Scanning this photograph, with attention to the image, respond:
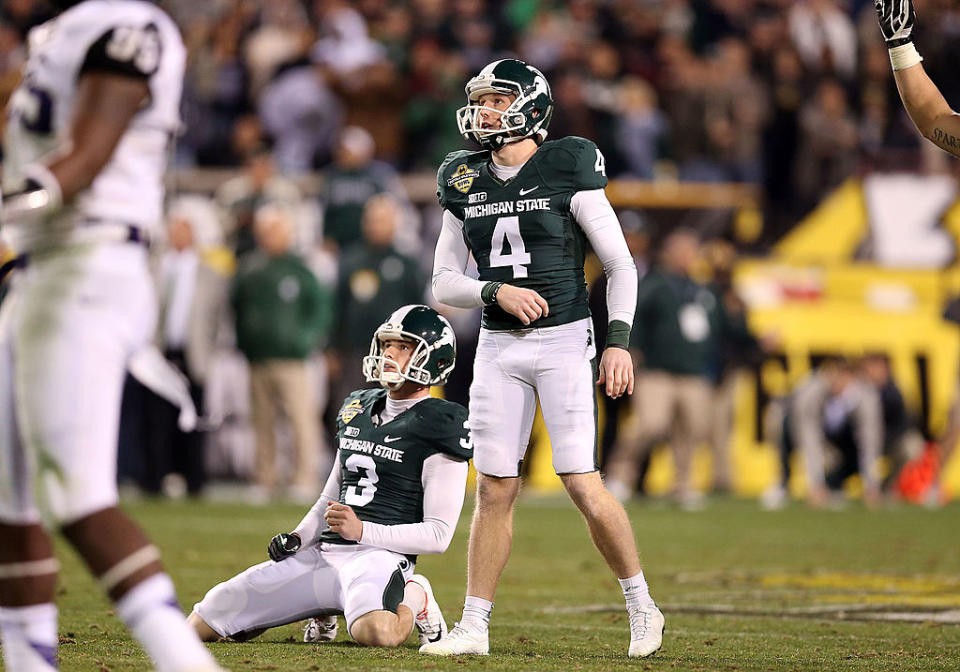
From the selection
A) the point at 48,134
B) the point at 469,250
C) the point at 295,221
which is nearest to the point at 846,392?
the point at 295,221

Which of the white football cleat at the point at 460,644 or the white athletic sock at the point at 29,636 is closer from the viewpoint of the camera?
the white athletic sock at the point at 29,636

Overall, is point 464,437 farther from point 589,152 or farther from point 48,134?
point 48,134

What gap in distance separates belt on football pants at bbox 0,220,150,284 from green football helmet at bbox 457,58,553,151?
190 cm

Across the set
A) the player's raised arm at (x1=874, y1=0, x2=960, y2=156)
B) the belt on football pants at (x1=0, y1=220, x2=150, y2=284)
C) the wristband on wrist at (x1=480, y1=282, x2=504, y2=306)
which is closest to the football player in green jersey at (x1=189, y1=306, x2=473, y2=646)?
the wristband on wrist at (x1=480, y1=282, x2=504, y2=306)

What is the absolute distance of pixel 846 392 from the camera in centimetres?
1420

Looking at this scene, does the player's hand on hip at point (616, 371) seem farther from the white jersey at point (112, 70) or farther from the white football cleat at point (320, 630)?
the white jersey at point (112, 70)

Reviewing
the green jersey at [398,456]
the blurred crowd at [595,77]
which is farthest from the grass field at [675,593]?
the blurred crowd at [595,77]

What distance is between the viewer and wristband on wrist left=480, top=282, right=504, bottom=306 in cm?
514

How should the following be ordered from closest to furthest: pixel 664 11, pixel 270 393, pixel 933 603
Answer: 1. pixel 933 603
2. pixel 270 393
3. pixel 664 11

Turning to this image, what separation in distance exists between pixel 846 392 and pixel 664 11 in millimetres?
6104

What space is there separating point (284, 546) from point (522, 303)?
1123 mm

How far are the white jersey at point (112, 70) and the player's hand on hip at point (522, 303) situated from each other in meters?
1.72

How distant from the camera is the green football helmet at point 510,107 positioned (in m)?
5.23

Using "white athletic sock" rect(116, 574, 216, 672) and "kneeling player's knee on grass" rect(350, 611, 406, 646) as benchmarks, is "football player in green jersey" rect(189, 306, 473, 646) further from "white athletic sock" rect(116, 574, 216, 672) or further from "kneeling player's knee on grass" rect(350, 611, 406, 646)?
"white athletic sock" rect(116, 574, 216, 672)
